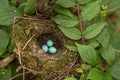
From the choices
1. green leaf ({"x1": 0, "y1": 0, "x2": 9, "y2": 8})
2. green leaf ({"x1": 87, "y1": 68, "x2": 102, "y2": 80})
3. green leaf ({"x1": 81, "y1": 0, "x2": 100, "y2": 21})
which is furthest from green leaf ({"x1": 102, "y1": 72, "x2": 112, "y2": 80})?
green leaf ({"x1": 0, "y1": 0, "x2": 9, "y2": 8})

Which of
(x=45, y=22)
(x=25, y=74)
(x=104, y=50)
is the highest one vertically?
(x=45, y=22)

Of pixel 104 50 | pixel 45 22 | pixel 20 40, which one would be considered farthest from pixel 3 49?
pixel 104 50

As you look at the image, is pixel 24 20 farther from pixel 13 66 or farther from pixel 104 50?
pixel 104 50

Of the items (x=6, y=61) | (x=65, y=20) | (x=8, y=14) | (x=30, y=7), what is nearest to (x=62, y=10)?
(x=65, y=20)

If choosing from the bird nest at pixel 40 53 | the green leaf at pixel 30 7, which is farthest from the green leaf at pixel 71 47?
the green leaf at pixel 30 7

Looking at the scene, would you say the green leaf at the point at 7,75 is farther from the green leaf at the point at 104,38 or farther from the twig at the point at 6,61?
the green leaf at the point at 104,38

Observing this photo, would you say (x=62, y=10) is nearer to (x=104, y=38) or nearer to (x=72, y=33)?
(x=72, y=33)
